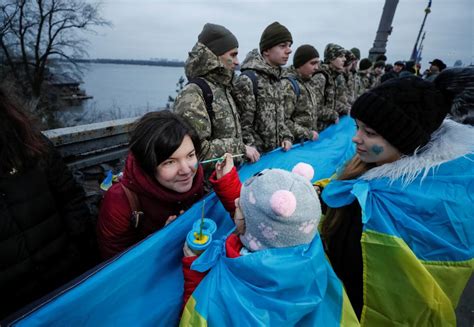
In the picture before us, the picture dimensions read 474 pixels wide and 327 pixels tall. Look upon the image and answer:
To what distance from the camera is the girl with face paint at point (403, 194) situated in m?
1.40

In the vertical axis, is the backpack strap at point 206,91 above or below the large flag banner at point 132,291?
above

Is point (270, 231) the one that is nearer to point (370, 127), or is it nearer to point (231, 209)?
point (231, 209)

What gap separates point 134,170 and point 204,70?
1.25 meters

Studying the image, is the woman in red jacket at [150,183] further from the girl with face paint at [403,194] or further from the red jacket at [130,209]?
the girl with face paint at [403,194]

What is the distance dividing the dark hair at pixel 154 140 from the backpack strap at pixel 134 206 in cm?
18

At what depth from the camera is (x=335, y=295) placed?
49.3 inches

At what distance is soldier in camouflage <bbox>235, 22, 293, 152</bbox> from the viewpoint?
299 cm

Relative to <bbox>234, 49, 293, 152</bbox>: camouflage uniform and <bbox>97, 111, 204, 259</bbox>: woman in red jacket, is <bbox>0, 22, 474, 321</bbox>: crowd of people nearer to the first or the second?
<bbox>97, 111, 204, 259</bbox>: woman in red jacket

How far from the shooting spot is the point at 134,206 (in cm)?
168

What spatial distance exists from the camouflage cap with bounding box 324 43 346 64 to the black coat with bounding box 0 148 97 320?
5.29 m

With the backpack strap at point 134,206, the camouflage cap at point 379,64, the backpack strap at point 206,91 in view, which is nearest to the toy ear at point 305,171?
the backpack strap at point 134,206

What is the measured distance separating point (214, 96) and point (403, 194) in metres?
1.67

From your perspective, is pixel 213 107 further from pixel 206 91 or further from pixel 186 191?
pixel 186 191

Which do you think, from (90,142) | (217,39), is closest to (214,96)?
(217,39)
